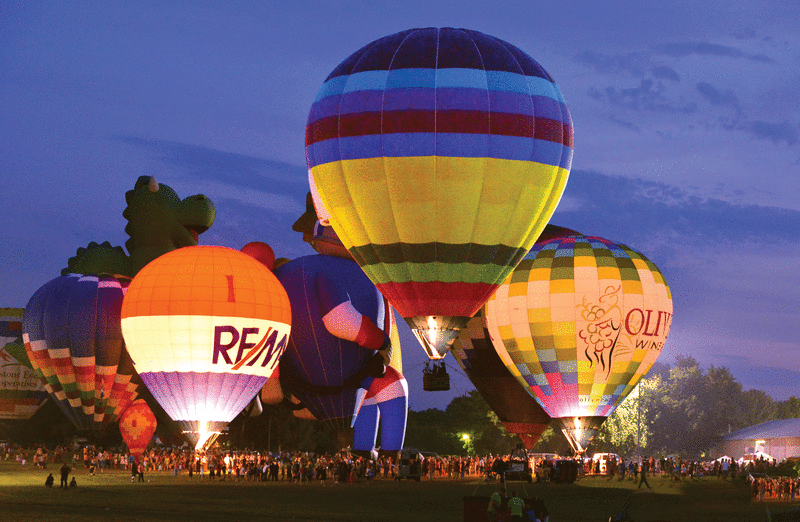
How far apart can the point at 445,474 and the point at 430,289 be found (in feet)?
53.4

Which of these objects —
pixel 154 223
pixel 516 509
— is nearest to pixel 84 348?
pixel 154 223

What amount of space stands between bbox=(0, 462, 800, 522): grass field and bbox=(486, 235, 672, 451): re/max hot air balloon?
2654mm

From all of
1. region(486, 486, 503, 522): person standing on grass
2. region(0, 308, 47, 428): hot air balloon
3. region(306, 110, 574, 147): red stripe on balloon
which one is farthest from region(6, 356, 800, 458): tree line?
region(486, 486, 503, 522): person standing on grass

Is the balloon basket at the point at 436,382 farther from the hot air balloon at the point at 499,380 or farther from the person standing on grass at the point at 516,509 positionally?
the person standing on grass at the point at 516,509

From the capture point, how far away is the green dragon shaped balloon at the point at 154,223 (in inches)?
1564

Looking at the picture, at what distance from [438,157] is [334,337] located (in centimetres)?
1189

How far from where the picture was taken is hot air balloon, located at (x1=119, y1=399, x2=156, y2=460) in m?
37.2

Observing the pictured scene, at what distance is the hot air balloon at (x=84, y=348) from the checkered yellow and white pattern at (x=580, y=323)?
1361 centimetres

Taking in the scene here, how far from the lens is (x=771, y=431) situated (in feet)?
184

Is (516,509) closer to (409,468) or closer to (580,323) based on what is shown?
(580,323)

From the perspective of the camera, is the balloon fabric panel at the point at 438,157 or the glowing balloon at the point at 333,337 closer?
the balloon fabric panel at the point at 438,157

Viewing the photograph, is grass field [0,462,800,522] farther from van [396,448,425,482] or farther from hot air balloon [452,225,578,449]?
hot air balloon [452,225,578,449]

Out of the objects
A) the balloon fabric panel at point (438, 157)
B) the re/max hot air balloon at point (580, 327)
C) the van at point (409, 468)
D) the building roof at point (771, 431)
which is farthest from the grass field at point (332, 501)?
the building roof at point (771, 431)

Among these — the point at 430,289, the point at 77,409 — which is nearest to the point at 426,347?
the point at 430,289
